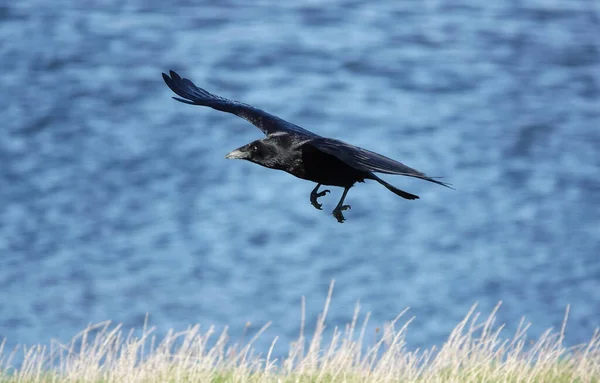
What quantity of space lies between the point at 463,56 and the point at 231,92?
9.83 m

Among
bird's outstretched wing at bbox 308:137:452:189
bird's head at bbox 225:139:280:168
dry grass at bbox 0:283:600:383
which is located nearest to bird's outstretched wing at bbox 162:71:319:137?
bird's head at bbox 225:139:280:168

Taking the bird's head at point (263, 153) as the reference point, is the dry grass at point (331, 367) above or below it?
below

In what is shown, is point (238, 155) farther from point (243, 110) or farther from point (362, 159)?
point (362, 159)

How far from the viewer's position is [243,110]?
8.57 meters

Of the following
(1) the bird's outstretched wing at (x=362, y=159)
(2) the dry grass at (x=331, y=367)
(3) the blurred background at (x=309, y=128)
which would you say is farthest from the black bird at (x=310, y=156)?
(3) the blurred background at (x=309, y=128)

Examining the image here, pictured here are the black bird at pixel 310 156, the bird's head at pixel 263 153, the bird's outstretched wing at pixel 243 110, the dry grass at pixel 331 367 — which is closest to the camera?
the black bird at pixel 310 156

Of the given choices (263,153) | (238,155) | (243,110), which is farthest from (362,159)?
(243,110)

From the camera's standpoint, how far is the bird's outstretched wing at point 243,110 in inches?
324

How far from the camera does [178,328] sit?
78.2ft

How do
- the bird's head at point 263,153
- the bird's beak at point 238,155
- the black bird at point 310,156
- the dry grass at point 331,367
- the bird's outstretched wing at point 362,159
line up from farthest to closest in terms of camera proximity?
the dry grass at point 331,367 < the bird's beak at point 238,155 < the bird's head at point 263,153 < the black bird at point 310,156 < the bird's outstretched wing at point 362,159

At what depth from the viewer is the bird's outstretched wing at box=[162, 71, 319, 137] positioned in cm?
823

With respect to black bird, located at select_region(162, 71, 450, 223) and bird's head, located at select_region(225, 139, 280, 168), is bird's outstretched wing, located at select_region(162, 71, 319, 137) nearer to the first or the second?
black bird, located at select_region(162, 71, 450, 223)

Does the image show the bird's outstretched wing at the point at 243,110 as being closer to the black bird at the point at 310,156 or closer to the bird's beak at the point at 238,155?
the black bird at the point at 310,156

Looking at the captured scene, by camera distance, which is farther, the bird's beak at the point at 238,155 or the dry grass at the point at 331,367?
the dry grass at the point at 331,367
